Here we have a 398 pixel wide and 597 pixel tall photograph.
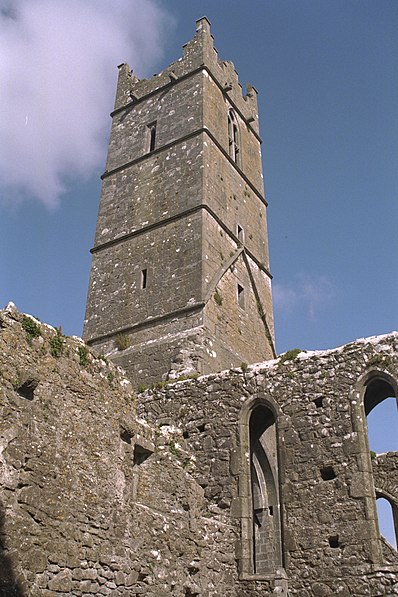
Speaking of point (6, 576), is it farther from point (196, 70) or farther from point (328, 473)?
point (196, 70)

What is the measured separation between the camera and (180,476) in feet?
34.1

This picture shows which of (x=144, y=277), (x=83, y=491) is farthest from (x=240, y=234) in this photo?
(x=83, y=491)

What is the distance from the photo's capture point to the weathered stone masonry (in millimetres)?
6875

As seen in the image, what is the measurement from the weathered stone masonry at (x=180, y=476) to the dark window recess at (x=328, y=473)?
0.03 metres

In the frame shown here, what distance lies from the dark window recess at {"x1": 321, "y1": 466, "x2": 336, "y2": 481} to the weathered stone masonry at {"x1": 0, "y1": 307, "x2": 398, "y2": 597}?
28mm

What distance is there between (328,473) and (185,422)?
122 inches

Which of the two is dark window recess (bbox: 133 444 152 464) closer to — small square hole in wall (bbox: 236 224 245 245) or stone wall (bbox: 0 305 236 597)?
stone wall (bbox: 0 305 236 597)

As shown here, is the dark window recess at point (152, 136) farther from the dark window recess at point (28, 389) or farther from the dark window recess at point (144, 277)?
the dark window recess at point (28, 389)

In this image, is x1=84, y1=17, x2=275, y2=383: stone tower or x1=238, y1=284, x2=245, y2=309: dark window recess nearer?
x1=84, y1=17, x2=275, y2=383: stone tower

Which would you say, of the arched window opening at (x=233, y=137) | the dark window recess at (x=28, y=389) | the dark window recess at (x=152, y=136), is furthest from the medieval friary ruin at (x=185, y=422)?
the arched window opening at (x=233, y=137)

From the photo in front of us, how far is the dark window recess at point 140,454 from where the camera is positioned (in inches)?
370

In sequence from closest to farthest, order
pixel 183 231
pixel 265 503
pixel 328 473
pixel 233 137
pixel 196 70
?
pixel 328 473 < pixel 265 503 < pixel 183 231 < pixel 196 70 < pixel 233 137

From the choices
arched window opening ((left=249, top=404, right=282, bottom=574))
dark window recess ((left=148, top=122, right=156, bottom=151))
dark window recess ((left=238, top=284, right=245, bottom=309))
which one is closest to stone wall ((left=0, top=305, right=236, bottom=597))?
arched window opening ((left=249, top=404, right=282, bottom=574))

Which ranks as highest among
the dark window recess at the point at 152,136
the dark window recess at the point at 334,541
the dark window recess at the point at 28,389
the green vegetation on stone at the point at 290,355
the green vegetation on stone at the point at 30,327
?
the dark window recess at the point at 152,136
